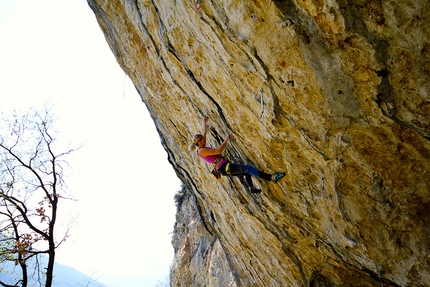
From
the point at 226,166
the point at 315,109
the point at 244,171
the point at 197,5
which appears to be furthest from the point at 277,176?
the point at 197,5

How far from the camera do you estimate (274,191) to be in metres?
5.86

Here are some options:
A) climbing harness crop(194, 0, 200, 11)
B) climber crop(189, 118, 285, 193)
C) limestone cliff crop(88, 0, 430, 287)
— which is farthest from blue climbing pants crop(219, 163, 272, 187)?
climbing harness crop(194, 0, 200, 11)

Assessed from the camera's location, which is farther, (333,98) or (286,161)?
(286,161)

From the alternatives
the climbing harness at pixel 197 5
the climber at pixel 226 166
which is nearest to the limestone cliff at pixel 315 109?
the climbing harness at pixel 197 5

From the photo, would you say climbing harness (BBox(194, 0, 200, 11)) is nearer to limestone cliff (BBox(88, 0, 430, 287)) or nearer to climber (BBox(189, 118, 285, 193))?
limestone cliff (BBox(88, 0, 430, 287))

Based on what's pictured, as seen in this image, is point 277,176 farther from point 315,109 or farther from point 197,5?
point 197,5

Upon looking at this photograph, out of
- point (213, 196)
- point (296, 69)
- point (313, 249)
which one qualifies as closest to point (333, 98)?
point (296, 69)

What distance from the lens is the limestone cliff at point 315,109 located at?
12.3 ft

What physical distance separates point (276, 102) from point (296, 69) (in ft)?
1.96

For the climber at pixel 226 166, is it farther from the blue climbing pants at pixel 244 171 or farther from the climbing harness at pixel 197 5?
the climbing harness at pixel 197 5

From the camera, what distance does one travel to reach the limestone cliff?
3.76 meters

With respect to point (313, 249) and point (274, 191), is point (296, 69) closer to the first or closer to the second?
point (274, 191)

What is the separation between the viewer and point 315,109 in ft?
14.2

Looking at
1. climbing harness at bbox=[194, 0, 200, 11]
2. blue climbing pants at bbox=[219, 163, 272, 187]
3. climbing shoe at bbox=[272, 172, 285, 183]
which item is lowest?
climbing shoe at bbox=[272, 172, 285, 183]
